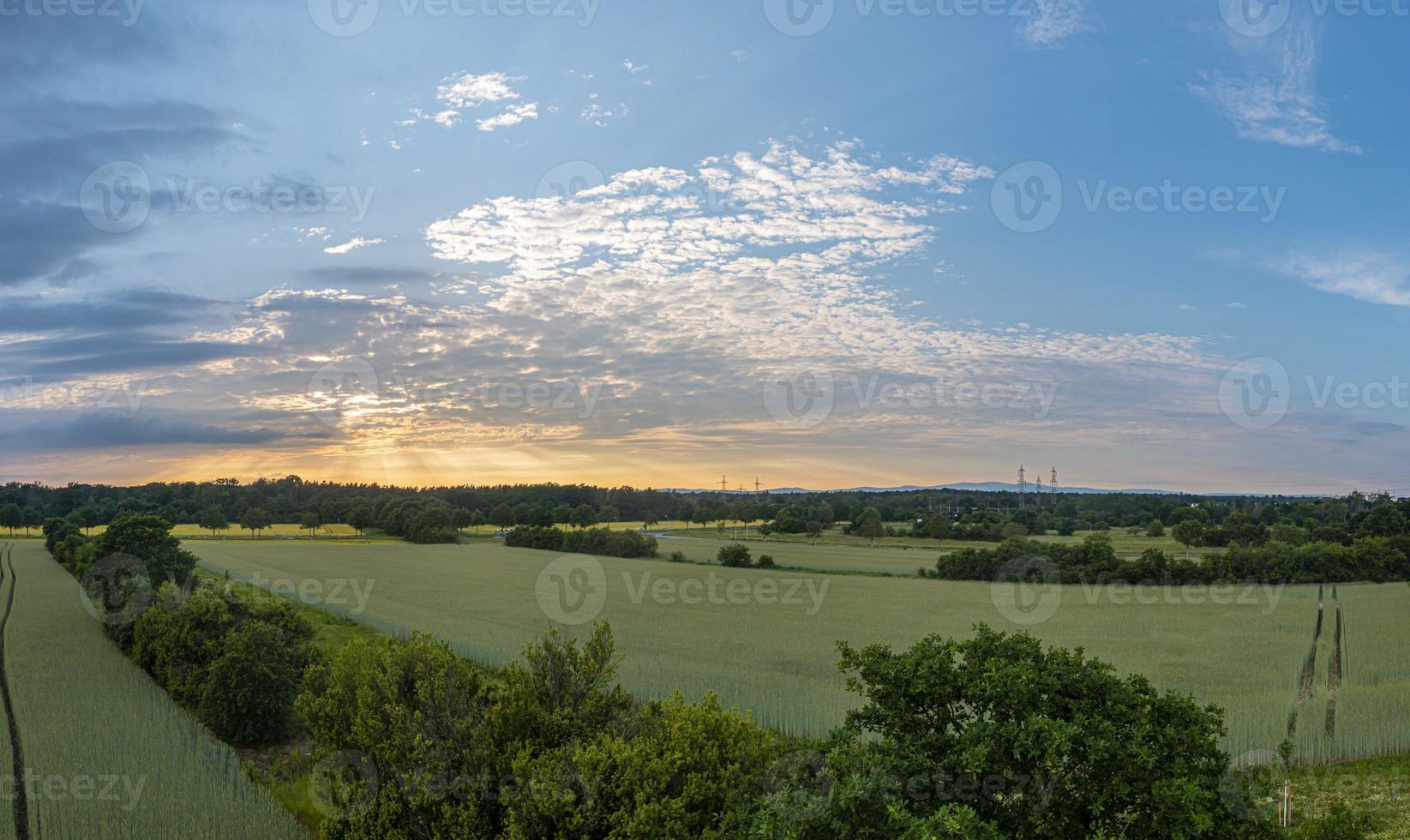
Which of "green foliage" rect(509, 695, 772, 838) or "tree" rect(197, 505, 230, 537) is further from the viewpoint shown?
"tree" rect(197, 505, 230, 537)

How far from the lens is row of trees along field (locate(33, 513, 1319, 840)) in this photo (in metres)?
6.35

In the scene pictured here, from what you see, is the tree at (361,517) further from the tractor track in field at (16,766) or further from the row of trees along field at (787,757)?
the row of trees along field at (787,757)

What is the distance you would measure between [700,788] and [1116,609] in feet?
141

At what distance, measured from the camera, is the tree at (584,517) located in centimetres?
10294

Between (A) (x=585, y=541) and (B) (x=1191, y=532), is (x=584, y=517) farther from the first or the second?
(B) (x=1191, y=532)

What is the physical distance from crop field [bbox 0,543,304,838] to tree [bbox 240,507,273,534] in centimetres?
7468

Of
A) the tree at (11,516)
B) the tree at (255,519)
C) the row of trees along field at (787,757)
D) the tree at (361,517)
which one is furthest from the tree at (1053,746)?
the tree at (11,516)

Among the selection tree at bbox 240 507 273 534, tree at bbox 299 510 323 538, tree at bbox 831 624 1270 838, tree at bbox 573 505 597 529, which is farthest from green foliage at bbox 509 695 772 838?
tree at bbox 240 507 273 534

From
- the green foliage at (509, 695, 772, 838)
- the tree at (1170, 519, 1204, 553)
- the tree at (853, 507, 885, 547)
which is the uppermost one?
the green foliage at (509, 695, 772, 838)

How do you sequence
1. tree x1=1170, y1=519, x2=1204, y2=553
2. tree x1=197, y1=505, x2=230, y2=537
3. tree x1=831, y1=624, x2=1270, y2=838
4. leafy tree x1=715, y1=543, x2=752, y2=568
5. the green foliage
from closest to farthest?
tree x1=831, y1=624, x2=1270, y2=838, the green foliage, leafy tree x1=715, y1=543, x2=752, y2=568, tree x1=1170, y1=519, x2=1204, y2=553, tree x1=197, y1=505, x2=230, y2=537

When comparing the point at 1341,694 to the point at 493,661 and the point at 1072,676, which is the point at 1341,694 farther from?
the point at 493,661

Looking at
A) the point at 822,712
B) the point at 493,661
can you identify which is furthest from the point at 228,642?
the point at 822,712

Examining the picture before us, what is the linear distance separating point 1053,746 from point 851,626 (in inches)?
1233

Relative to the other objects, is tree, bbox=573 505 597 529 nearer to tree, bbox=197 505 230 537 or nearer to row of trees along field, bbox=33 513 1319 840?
tree, bbox=197 505 230 537
